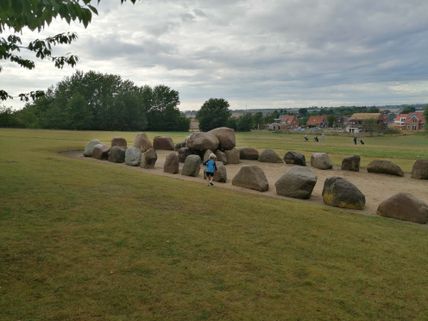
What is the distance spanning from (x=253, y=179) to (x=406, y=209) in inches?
241

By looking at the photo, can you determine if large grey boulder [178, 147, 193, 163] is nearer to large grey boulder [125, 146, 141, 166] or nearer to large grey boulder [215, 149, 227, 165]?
large grey boulder [215, 149, 227, 165]

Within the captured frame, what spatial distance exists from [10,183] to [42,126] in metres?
75.0

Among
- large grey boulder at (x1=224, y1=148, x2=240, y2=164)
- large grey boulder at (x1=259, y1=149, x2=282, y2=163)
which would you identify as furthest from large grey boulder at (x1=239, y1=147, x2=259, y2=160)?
large grey boulder at (x1=224, y1=148, x2=240, y2=164)

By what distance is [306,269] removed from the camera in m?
6.64

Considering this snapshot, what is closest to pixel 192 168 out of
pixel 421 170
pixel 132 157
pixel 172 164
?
pixel 172 164

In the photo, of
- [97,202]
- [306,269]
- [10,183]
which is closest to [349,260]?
[306,269]

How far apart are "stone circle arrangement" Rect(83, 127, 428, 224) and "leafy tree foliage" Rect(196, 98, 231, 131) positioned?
58.7 m

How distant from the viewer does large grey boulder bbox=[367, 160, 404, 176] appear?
71.1 ft

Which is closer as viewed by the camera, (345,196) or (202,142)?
(345,196)

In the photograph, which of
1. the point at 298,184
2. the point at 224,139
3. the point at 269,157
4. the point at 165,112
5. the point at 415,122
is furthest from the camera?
the point at 415,122

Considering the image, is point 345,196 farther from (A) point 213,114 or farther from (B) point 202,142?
(A) point 213,114

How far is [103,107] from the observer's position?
88.3 metres

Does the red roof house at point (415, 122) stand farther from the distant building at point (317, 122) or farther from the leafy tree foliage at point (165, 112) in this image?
the leafy tree foliage at point (165, 112)

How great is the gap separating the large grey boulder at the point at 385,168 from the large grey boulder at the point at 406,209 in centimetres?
1024
